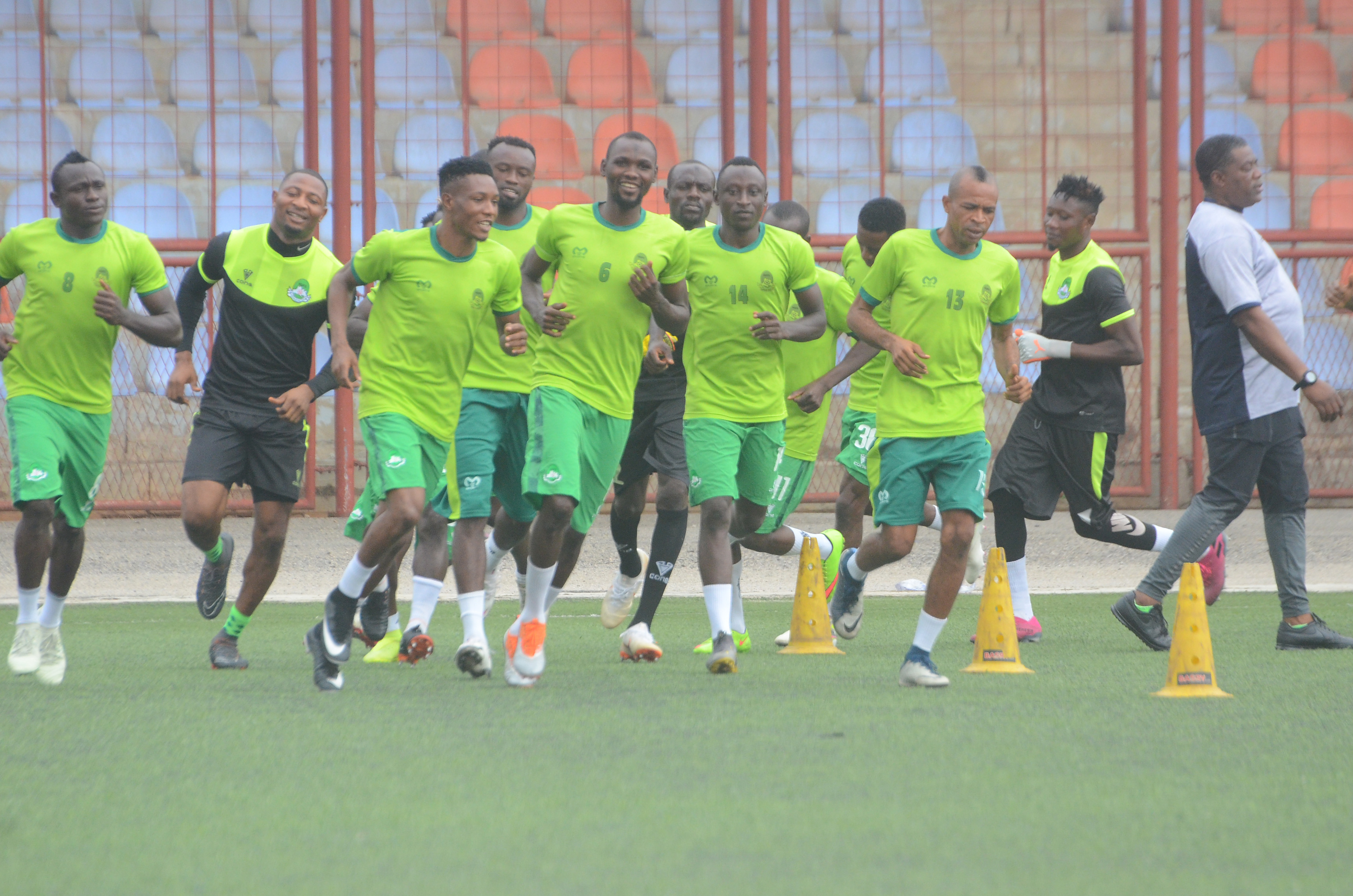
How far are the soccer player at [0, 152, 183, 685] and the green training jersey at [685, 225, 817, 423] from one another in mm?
2205

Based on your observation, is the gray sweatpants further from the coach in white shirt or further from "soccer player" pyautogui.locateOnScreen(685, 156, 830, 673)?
"soccer player" pyautogui.locateOnScreen(685, 156, 830, 673)

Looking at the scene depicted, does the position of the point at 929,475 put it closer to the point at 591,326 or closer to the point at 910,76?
the point at 591,326

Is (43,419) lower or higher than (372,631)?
higher

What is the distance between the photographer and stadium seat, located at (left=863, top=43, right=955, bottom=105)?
48.3 feet

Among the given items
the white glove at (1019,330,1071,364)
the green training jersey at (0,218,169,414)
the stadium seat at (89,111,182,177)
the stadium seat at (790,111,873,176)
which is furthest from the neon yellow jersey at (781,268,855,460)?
the stadium seat at (89,111,182,177)

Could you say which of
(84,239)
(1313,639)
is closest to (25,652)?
(84,239)

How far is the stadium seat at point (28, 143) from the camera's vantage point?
14.7 meters

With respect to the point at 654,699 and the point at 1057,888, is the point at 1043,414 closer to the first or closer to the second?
the point at 654,699

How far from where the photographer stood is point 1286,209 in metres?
14.8

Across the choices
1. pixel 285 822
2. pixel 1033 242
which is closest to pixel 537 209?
pixel 285 822

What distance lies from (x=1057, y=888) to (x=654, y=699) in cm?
260

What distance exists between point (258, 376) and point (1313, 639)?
4621 millimetres

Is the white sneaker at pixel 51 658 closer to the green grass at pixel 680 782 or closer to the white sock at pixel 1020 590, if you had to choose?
the green grass at pixel 680 782

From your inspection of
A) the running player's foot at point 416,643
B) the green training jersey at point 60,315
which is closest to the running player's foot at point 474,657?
the running player's foot at point 416,643
